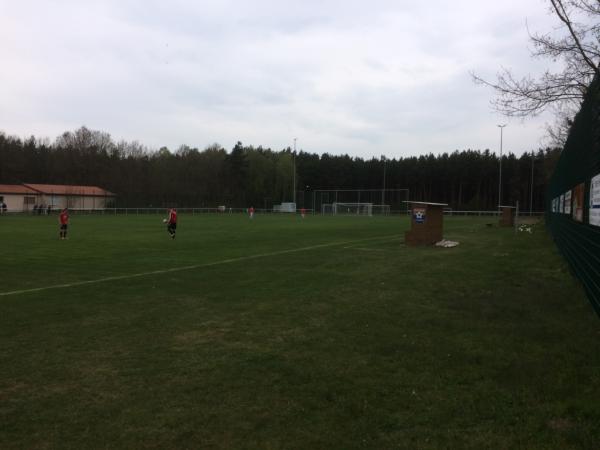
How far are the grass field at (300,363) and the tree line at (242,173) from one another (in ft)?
238

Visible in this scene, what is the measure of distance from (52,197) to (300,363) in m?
78.4

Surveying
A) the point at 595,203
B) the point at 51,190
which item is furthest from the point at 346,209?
the point at 595,203

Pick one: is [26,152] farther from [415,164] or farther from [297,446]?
[297,446]

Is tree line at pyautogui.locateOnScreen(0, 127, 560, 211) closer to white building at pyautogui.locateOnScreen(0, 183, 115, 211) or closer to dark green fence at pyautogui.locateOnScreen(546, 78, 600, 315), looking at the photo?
white building at pyautogui.locateOnScreen(0, 183, 115, 211)

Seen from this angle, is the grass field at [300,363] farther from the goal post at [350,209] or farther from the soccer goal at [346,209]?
the soccer goal at [346,209]

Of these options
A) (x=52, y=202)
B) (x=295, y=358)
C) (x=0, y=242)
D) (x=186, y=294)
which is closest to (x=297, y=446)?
(x=295, y=358)

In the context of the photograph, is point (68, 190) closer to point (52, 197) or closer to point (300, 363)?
point (52, 197)

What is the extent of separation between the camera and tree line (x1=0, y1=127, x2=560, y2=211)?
87938 millimetres

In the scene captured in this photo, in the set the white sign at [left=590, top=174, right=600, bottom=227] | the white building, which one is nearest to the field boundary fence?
the white building

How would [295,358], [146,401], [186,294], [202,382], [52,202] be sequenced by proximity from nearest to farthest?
[146,401]
[202,382]
[295,358]
[186,294]
[52,202]

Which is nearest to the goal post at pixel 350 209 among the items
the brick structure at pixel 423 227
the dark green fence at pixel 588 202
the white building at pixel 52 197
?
the white building at pixel 52 197

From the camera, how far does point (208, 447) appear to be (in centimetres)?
377

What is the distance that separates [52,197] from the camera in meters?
74.9

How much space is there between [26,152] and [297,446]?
97285 millimetres
